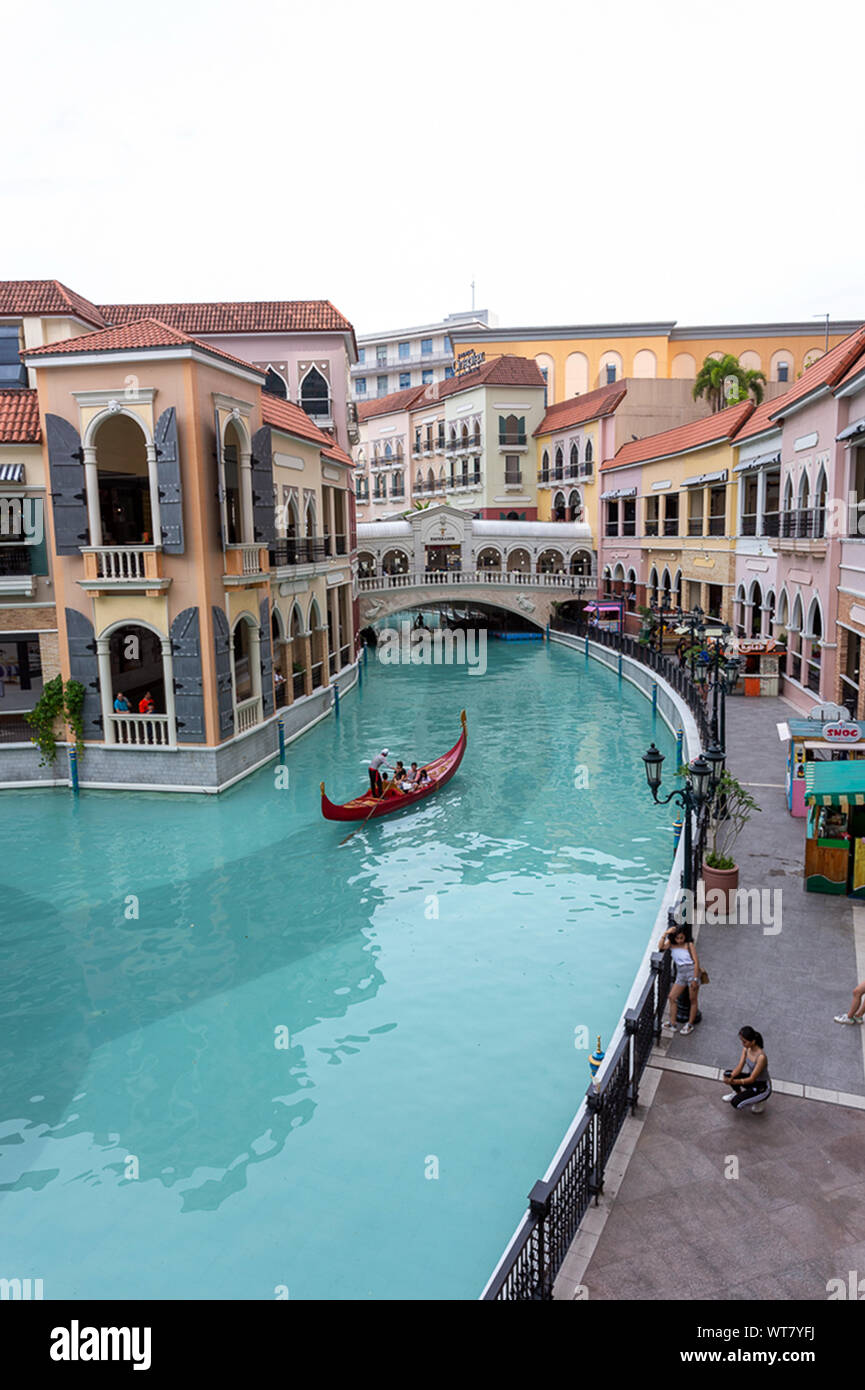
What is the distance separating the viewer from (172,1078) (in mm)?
11852

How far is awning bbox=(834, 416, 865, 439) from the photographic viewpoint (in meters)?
18.7

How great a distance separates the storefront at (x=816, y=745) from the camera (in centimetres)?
1608

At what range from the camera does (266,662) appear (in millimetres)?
26141

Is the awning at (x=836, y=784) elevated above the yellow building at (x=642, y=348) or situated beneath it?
situated beneath

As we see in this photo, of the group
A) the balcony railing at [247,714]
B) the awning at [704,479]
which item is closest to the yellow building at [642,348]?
the awning at [704,479]

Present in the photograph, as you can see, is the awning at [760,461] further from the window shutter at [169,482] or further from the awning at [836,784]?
the window shutter at [169,482]

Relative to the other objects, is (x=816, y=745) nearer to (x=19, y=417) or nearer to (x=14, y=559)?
(x=14, y=559)

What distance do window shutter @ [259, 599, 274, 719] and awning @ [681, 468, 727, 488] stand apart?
18090 millimetres

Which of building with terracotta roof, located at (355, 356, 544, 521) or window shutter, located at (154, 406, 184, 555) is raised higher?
building with terracotta roof, located at (355, 356, 544, 521)

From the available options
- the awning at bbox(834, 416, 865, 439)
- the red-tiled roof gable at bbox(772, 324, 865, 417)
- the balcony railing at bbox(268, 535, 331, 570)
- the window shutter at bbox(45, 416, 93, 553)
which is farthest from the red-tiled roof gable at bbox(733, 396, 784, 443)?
the window shutter at bbox(45, 416, 93, 553)

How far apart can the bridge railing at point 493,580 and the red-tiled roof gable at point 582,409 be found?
8833 mm

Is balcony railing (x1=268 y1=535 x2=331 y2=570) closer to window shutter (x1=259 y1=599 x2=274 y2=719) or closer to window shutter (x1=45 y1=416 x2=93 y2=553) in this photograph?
window shutter (x1=259 y1=599 x2=274 y2=719)
